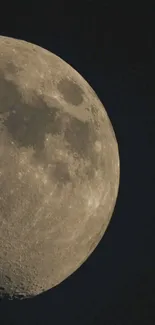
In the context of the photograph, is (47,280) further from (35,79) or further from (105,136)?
(35,79)

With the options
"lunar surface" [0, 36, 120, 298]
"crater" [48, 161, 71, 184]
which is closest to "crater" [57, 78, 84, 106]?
"lunar surface" [0, 36, 120, 298]

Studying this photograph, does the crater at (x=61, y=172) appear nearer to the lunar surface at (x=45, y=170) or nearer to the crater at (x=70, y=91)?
the lunar surface at (x=45, y=170)

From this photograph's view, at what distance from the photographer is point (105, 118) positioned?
313cm

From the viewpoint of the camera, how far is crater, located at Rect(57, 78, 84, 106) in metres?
2.79

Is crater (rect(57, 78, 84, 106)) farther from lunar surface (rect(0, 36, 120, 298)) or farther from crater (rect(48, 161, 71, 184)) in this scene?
crater (rect(48, 161, 71, 184))

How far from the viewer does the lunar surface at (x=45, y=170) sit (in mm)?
2535

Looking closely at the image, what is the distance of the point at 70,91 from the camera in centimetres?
284

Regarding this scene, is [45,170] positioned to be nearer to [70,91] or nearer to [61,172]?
[61,172]

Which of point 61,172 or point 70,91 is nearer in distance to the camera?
point 61,172

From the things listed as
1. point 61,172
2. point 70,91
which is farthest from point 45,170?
point 70,91

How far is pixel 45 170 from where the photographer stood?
8.49 feet

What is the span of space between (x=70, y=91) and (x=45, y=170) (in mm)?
473

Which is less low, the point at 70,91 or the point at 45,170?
the point at 70,91

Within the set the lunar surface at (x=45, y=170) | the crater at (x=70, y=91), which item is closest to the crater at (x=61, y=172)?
the lunar surface at (x=45, y=170)
